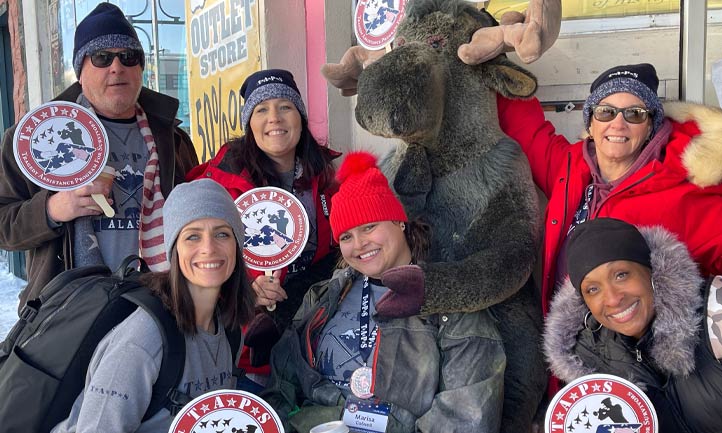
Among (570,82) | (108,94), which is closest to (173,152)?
(108,94)

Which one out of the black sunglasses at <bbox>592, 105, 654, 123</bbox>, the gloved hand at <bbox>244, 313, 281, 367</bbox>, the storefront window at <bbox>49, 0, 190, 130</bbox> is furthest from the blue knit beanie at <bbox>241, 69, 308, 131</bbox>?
the storefront window at <bbox>49, 0, 190, 130</bbox>

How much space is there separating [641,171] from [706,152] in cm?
22

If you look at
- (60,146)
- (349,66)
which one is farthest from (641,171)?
(60,146)

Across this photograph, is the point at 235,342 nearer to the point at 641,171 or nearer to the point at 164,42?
the point at 641,171

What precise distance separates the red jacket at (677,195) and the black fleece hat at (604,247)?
0.31 metres

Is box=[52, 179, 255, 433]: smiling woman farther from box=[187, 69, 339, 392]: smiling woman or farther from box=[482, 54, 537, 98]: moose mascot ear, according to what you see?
box=[482, 54, 537, 98]: moose mascot ear

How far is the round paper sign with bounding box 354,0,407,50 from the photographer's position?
A: 10.4 feet

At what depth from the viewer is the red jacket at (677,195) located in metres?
2.49

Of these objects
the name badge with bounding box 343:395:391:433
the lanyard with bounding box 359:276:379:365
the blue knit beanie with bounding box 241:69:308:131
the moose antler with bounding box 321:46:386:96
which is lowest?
the name badge with bounding box 343:395:391:433

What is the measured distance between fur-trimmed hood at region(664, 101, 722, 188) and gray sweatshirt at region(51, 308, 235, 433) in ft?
5.81

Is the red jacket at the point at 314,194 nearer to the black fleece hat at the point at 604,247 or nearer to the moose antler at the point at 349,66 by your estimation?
the moose antler at the point at 349,66

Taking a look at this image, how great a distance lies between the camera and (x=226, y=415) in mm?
2242

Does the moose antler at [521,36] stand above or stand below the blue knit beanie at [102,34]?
below

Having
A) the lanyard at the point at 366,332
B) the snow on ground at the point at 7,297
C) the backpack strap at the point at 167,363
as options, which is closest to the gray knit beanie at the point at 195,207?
the backpack strap at the point at 167,363
